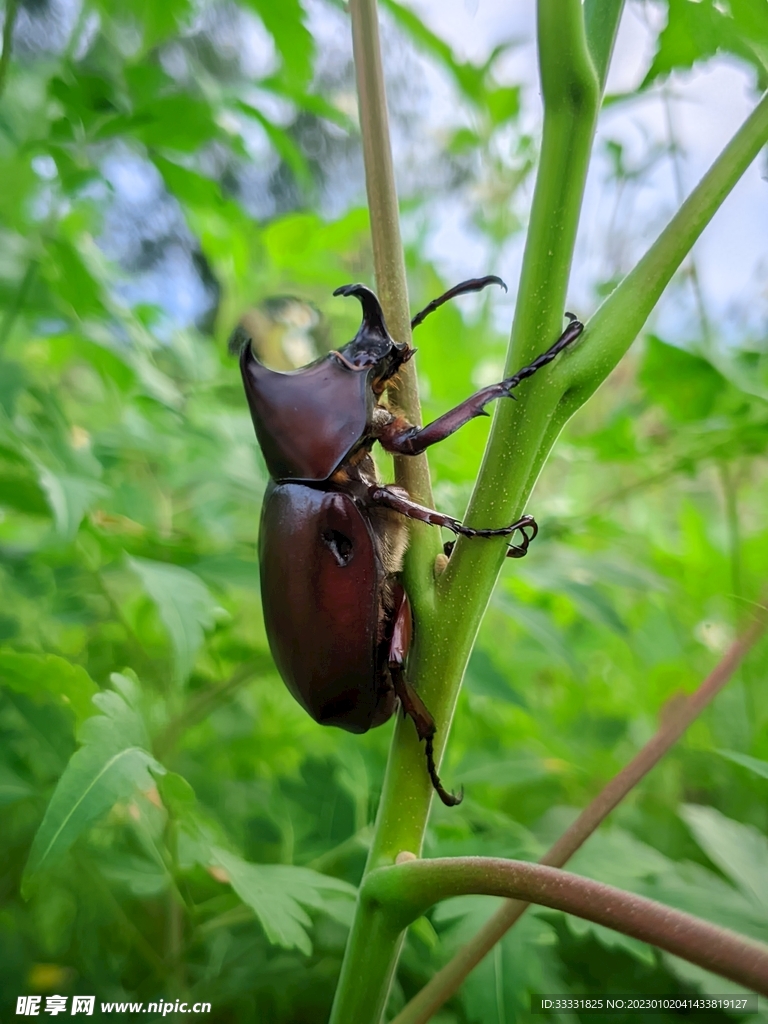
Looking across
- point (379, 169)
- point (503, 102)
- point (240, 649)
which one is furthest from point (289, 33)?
point (240, 649)

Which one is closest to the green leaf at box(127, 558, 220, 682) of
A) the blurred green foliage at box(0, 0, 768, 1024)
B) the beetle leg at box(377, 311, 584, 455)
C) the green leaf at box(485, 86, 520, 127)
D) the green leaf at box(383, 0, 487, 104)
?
the blurred green foliage at box(0, 0, 768, 1024)

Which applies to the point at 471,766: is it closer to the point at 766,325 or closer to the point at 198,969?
the point at 198,969

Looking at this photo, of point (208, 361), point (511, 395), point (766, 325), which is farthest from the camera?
point (766, 325)

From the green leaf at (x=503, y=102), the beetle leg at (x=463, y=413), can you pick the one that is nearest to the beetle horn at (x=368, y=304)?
the beetle leg at (x=463, y=413)

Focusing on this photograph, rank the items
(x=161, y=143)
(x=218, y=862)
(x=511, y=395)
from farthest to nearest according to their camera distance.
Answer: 1. (x=161, y=143)
2. (x=218, y=862)
3. (x=511, y=395)

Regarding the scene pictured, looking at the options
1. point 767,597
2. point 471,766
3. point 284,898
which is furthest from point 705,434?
point 284,898

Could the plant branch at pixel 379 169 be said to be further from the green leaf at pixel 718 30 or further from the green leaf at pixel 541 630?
the green leaf at pixel 541 630

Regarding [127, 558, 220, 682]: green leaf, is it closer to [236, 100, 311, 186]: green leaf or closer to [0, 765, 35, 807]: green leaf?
[0, 765, 35, 807]: green leaf
